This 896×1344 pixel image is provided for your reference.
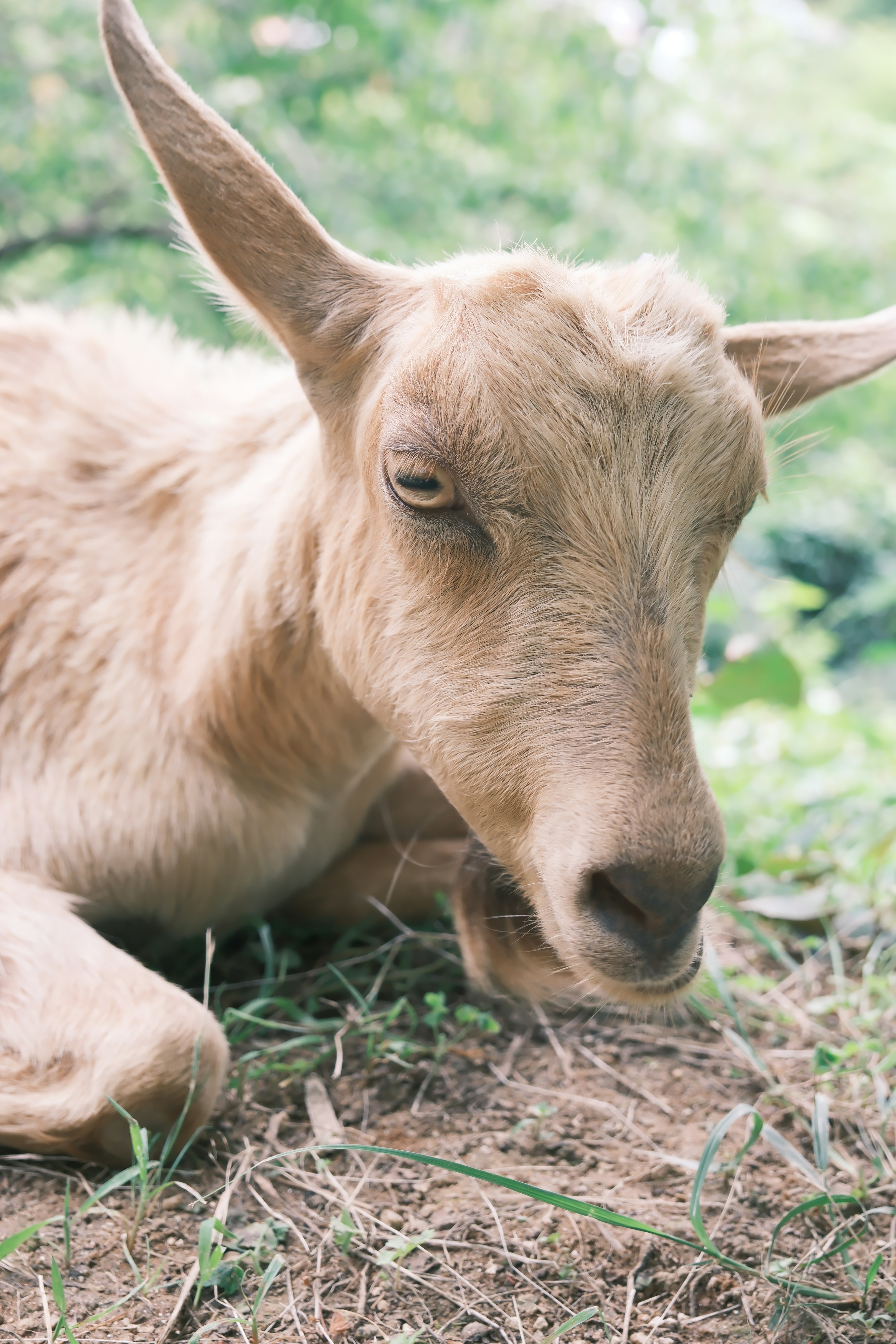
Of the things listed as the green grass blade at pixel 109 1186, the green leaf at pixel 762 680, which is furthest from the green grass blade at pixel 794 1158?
the green leaf at pixel 762 680

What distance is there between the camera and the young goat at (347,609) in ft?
6.50

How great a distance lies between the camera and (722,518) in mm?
2154

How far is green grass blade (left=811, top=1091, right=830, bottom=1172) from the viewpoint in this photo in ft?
7.54

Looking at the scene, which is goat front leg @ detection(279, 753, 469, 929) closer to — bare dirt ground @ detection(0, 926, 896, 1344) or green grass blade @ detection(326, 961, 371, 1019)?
green grass blade @ detection(326, 961, 371, 1019)

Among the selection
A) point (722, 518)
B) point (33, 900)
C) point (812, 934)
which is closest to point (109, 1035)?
point (33, 900)

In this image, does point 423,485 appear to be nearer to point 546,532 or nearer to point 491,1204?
point 546,532

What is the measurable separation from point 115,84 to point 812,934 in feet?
10.2

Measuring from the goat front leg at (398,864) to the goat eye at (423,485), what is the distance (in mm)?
1318

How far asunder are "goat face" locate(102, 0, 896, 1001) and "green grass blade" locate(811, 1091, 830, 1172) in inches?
26.1

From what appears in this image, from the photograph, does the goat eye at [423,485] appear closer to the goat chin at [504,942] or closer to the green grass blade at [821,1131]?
the goat chin at [504,942]

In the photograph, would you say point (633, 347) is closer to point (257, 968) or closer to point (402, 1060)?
point (402, 1060)

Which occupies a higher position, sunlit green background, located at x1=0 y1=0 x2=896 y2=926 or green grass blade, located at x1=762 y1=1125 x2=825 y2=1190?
sunlit green background, located at x1=0 y1=0 x2=896 y2=926

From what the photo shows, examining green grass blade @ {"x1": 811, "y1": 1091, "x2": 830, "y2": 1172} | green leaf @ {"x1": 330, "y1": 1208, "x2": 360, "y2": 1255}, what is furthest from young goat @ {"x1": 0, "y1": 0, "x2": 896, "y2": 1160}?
green grass blade @ {"x1": 811, "y1": 1091, "x2": 830, "y2": 1172}

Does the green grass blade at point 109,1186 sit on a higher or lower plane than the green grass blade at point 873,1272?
lower
